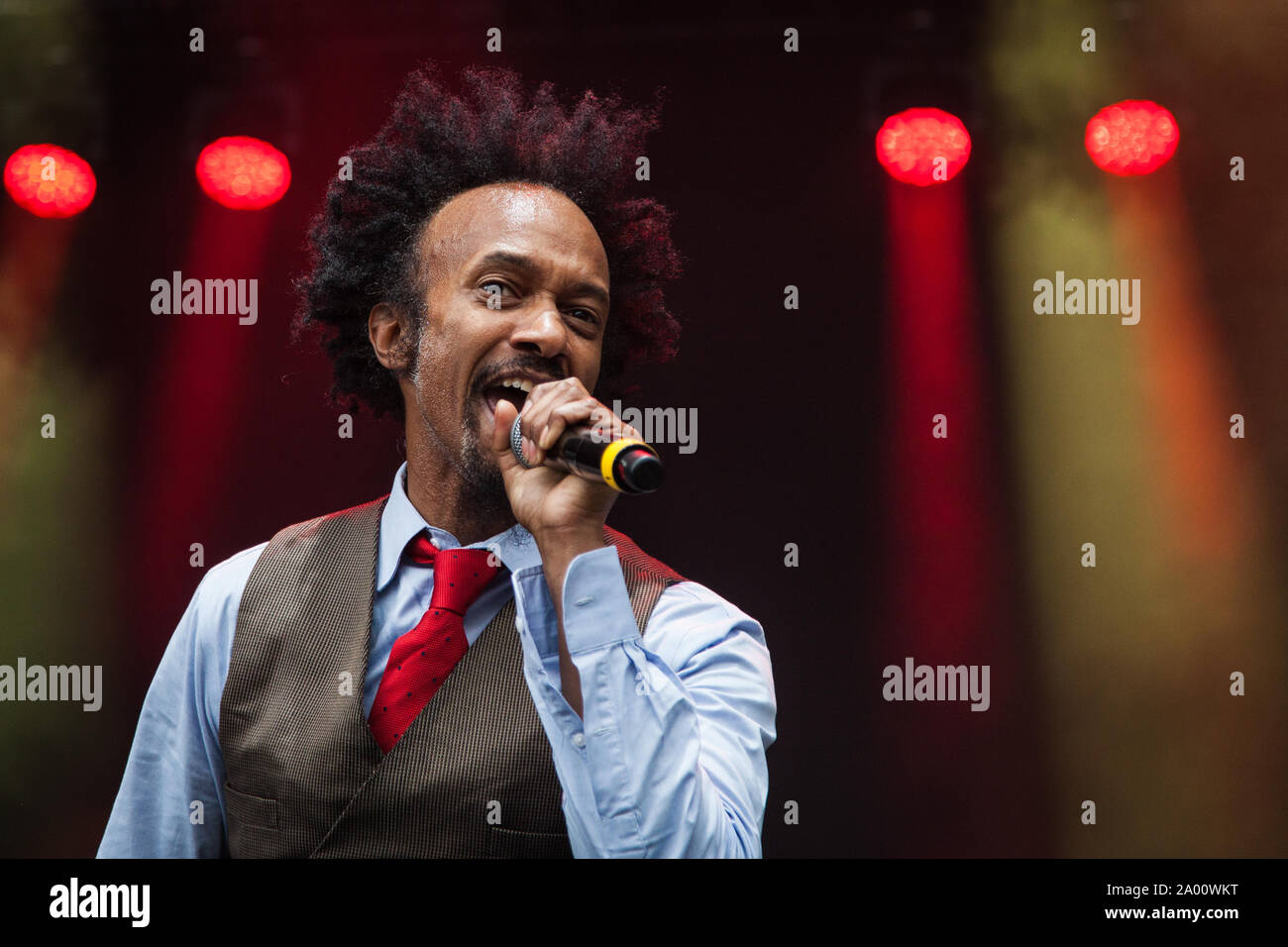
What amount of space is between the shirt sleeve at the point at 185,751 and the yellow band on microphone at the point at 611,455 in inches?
31.4

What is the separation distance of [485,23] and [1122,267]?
176 cm

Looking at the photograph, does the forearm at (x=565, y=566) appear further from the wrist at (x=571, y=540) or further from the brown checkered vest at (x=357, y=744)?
the brown checkered vest at (x=357, y=744)

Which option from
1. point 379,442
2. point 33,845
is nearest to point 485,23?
point 379,442

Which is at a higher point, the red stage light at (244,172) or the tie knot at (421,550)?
the red stage light at (244,172)

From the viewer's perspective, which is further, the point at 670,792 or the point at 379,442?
the point at 379,442

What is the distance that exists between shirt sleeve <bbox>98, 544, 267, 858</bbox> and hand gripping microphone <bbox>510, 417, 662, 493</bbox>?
2.22 ft

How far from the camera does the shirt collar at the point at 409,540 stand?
5.37 feet

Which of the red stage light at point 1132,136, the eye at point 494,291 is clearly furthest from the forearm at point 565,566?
the red stage light at point 1132,136

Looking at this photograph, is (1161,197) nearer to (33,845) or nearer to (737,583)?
(737,583)

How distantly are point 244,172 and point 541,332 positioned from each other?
151cm

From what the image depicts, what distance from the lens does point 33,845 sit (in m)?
2.72

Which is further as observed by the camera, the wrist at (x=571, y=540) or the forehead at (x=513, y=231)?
the forehead at (x=513, y=231)

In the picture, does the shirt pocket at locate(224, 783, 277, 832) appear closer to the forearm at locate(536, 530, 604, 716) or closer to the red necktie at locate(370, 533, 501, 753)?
the red necktie at locate(370, 533, 501, 753)

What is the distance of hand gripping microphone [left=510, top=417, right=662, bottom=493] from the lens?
1.16 m
